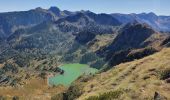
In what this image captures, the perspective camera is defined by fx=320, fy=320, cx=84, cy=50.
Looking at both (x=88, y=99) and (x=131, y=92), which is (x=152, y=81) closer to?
(x=131, y=92)

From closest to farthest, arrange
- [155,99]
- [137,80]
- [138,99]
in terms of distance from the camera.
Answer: [155,99] → [138,99] → [137,80]

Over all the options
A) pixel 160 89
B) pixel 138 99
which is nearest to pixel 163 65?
pixel 160 89

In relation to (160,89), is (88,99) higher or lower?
lower

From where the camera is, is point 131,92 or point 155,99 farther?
point 131,92

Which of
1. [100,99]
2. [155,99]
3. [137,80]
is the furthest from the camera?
[137,80]

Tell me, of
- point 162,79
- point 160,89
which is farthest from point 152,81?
point 160,89

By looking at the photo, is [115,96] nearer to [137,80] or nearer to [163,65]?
[137,80]

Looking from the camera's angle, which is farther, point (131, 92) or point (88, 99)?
point (88, 99)

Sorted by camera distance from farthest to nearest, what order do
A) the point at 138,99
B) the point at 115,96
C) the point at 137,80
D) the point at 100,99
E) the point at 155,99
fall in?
the point at 137,80
the point at 100,99
the point at 115,96
the point at 138,99
the point at 155,99

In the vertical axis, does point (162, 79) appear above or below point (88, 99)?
above
